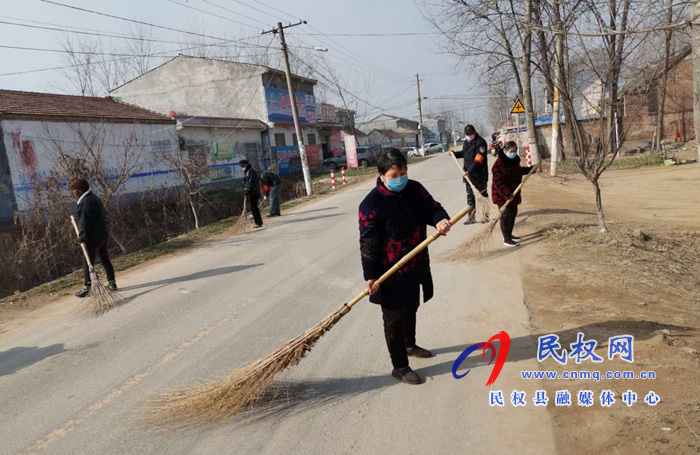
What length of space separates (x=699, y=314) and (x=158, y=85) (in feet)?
110

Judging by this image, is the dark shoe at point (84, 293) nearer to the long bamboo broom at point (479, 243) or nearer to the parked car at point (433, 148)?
the long bamboo broom at point (479, 243)

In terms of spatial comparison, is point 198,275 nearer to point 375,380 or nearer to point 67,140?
point 375,380

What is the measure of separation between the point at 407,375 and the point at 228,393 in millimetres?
1341

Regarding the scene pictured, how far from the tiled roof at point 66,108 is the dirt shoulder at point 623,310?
15.8 m

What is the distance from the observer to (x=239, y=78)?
31703mm

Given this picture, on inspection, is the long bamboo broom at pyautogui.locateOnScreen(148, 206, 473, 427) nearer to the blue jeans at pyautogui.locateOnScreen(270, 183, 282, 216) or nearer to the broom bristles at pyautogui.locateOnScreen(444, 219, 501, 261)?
the broom bristles at pyautogui.locateOnScreen(444, 219, 501, 261)

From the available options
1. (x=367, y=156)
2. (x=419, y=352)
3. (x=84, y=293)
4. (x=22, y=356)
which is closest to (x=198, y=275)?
(x=84, y=293)

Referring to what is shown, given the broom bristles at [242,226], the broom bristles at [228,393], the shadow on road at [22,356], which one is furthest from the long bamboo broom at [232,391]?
the broom bristles at [242,226]

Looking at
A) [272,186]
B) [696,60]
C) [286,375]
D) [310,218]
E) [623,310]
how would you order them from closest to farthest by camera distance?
[286,375] < [623,310] < [696,60] < [310,218] < [272,186]

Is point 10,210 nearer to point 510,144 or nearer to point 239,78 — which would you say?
point 510,144

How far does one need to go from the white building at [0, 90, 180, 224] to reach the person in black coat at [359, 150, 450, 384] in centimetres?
1082

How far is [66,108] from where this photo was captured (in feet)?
63.1

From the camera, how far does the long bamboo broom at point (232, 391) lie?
11.5ft

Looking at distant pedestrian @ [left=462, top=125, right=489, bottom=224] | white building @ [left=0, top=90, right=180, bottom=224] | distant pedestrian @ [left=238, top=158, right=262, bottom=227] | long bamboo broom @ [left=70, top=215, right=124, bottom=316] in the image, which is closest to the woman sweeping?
distant pedestrian @ [left=462, top=125, right=489, bottom=224]
